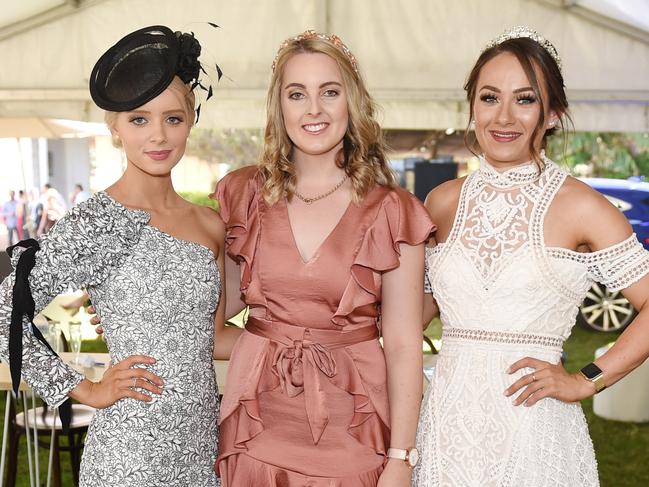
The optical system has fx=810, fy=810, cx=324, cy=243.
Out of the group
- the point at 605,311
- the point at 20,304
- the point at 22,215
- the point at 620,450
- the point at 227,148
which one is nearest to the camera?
the point at 20,304

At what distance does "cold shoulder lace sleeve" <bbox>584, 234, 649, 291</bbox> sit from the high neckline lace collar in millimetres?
269

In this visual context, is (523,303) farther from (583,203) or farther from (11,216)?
(11,216)

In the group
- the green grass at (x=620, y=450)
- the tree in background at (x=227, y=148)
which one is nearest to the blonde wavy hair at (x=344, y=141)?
the green grass at (x=620, y=450)

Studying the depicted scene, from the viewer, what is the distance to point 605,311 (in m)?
9.40

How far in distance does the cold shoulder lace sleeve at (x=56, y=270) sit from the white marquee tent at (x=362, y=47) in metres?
3.58

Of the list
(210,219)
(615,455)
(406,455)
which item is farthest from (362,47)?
(406,455)

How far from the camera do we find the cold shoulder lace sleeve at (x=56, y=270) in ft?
6.45

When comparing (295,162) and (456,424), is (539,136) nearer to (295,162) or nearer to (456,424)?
(295,162)

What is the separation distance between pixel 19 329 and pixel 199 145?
11638 mm

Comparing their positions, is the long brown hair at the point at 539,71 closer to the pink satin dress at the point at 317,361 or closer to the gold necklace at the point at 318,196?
the pink satin dress at the point at 317,361

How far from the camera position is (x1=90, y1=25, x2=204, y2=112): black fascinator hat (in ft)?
7.06

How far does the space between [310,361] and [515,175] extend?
79 cm

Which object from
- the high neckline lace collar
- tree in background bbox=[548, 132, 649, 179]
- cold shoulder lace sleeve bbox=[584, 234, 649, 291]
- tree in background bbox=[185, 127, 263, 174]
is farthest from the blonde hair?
tree in background bbox=[548, 132, 649, 179]

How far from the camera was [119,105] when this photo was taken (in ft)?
7.02
